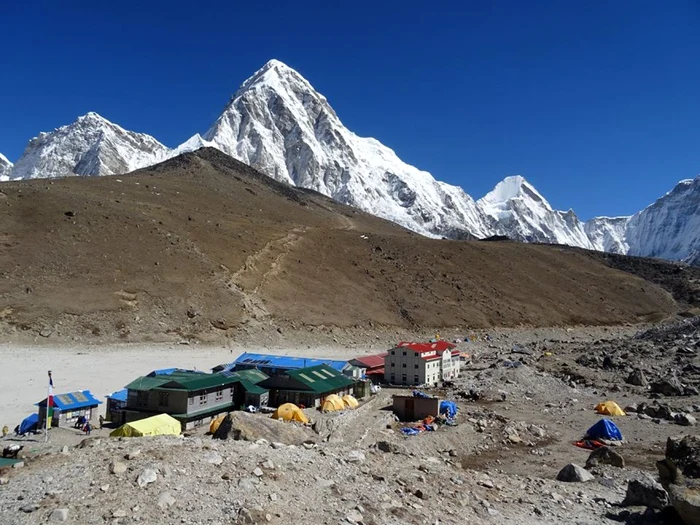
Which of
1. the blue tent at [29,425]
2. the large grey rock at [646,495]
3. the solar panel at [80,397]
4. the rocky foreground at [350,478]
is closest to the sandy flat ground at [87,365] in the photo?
the blue tent at [29,425]

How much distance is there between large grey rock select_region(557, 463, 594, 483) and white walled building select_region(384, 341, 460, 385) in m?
26.4

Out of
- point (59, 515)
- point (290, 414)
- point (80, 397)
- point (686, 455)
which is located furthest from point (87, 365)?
point (686, 455)

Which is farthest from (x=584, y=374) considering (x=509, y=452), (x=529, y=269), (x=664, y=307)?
(x=664, y=307)

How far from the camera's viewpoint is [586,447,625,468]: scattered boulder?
20.7 meters

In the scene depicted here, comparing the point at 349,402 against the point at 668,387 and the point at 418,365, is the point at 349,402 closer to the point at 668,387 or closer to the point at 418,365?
the point at 418,365

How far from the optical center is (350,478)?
13984 millimetres

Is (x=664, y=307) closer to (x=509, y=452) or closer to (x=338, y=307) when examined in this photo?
(x=338, y=307)

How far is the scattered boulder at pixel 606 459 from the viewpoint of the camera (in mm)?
20719

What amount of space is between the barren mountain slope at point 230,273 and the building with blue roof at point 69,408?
28.6m

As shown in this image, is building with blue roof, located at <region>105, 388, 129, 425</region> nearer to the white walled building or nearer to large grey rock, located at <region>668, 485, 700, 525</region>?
the white walled building

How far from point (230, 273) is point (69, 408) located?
47.9m

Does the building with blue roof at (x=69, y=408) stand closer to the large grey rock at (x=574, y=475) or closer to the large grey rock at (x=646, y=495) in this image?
the large grey rock at (x=574, y=475)

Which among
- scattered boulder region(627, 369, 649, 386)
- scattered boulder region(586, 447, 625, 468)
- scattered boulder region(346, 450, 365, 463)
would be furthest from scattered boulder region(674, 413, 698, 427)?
scattered boulder region(346, 450, 365, 463)

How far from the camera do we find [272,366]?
140 feet
